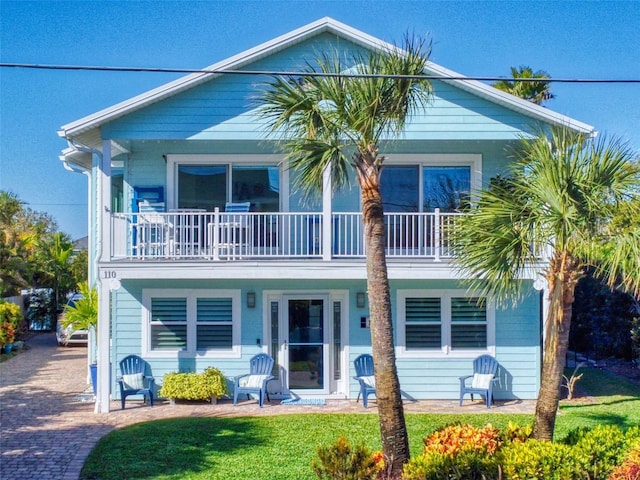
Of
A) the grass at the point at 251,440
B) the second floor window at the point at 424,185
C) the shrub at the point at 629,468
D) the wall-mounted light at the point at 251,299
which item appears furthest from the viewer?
the second floor window at the point at 424,185

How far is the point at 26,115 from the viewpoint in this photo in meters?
17.2

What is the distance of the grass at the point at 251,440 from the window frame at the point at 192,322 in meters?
2.11

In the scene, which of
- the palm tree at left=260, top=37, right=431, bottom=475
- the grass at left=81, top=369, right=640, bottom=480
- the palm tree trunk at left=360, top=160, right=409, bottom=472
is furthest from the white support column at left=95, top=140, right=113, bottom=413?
the palm tree trunk at left=360, top=160, right=409, bottom=472

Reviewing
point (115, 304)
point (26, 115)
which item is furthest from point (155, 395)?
point (26, 115)

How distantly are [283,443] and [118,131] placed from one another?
23.6ft

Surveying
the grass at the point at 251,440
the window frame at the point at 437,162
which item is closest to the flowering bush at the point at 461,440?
the grass at the point at 251,440

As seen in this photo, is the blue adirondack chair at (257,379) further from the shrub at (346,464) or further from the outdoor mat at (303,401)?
the shrub at (346,464)

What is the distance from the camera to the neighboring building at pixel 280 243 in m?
12.4

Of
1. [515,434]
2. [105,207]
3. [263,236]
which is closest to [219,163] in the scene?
[263,236]

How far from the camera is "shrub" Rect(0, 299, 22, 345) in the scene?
1992cm

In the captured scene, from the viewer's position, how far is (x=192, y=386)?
1263 centimetres

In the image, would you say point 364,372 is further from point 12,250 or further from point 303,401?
point 12,250

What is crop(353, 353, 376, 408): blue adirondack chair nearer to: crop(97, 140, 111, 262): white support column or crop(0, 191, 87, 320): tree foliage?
crop(97, 140, 111, 262): white support column

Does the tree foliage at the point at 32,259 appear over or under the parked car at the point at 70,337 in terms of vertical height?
over
